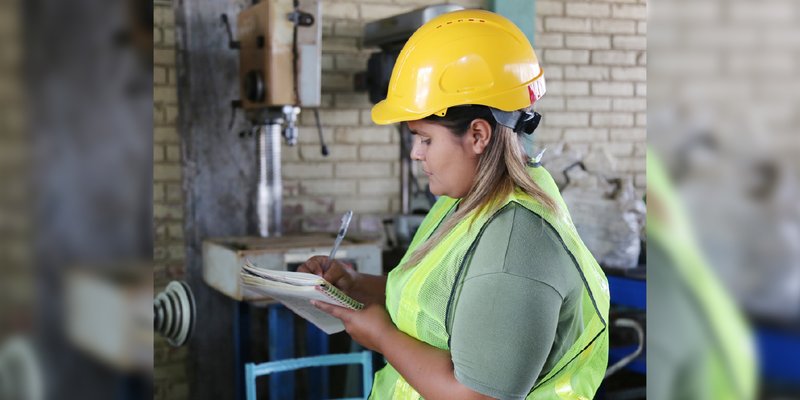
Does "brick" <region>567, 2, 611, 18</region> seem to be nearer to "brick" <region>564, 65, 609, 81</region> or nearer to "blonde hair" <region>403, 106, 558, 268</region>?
"brick" <region>564, 65, 609, 81</region>

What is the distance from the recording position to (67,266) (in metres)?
0.44

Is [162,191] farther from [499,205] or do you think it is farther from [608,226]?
[499,205]

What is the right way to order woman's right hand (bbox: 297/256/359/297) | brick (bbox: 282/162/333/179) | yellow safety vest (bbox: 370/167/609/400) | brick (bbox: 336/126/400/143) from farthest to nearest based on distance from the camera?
1. brick (bbox: 336/126/400/143)
2. brick (bbox: 282/162/333/179)
3. woman's right hand (bbox: 297/256/359/297)
4. yellow safety vest (bbox: 370/167/609/400)

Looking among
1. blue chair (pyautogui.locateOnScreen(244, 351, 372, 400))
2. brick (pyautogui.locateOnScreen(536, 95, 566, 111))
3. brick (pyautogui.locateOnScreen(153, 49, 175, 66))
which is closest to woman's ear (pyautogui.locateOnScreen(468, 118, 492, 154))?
blue chair (pyautogui.locateOnScreen(244, 351, 372, 400))

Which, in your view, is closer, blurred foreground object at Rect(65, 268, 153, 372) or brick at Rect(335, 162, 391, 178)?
blurred foreground object at Rect(65, 268, 153, 372)

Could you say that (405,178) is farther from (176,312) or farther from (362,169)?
(176,312)

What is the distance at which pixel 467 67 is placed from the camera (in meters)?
1.49

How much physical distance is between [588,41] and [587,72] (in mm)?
163

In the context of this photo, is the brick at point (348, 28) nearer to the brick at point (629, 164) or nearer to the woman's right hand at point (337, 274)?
the brick at point (629, 164)

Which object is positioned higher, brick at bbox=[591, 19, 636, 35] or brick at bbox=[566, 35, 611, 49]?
brick at bbox=[591, 19, 636, 35]

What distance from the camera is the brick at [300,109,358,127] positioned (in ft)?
12.1

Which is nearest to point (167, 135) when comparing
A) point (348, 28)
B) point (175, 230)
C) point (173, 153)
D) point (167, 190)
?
point (173, 153)

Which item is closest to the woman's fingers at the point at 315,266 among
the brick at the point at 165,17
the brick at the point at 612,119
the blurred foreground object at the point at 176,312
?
the blurred foreground object at the point at 176,312

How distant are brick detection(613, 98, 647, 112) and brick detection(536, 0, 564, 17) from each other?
1.94ft
